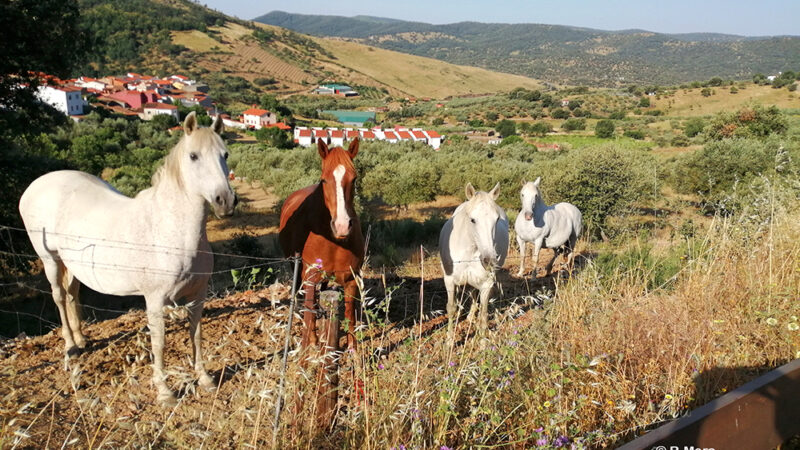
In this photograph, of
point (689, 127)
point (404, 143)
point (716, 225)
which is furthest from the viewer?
point (689, 127)

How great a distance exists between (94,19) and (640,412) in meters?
135

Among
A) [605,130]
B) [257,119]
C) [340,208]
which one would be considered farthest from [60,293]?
[257,119]

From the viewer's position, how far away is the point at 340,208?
13.2 ft

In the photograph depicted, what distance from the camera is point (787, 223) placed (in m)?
5.15

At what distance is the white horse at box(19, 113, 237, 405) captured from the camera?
11.4ft

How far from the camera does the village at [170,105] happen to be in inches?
1876

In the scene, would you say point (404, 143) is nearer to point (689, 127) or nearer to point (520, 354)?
point (689, 127)

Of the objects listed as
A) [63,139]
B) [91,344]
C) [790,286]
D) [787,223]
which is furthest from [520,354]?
[63,139]

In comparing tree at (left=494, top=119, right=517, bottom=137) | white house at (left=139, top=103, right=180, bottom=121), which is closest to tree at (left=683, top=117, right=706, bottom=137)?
tree at (left=494, top=119, right=517, bottom=137)

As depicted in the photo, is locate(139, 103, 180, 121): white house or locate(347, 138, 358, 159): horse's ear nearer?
locate(347, 138, 358, 159): horse's ear

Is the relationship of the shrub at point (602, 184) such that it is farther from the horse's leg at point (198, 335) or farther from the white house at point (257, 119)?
the white house at point (257, 119)

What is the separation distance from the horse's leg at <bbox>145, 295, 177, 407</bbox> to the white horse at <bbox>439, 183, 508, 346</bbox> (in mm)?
2543

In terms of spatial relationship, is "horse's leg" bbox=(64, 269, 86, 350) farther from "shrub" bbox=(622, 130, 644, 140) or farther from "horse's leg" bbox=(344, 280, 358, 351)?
"shrub" bbox=(622, 130, 644, 140)

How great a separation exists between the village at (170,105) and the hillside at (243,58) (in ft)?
34.5
